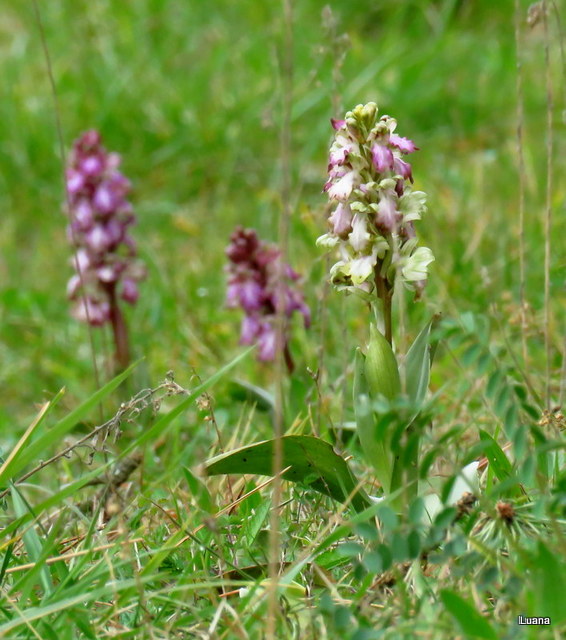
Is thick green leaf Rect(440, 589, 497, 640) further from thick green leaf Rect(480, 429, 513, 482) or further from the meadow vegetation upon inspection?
thick green leaf Rect(480, 429, 513, 482)

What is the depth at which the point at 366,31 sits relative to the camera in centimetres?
556

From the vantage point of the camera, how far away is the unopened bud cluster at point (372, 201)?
163 centimetres

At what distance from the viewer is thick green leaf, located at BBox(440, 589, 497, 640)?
3.86ft

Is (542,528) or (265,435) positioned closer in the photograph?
(542,528)

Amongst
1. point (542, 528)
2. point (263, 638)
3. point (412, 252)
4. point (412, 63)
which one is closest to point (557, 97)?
point (412, 63)

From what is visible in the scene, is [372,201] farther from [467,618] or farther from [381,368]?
[467,618]

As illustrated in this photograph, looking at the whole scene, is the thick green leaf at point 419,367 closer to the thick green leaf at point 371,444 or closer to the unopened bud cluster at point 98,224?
the thick green leaf at point 371,444

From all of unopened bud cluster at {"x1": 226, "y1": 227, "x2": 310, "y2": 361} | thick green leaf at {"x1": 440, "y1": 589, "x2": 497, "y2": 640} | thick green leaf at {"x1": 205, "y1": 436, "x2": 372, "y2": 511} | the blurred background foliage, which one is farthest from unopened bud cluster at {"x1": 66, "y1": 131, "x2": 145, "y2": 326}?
thick green leaf at {"x1": 440, "y1": 589, "x2": 497, "y2": 640}

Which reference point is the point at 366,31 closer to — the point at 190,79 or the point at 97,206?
the point at 190,79

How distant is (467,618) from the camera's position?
3.88 feet

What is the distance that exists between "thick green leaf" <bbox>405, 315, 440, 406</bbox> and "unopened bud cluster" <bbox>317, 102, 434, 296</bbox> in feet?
0.32

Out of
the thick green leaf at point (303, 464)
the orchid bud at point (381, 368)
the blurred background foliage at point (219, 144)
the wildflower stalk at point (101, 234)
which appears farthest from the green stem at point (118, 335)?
the orchid bud at point (381, 368)

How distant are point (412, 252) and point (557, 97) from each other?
3.34 metres

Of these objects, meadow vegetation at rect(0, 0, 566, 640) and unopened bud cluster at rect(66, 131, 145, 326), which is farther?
unopened bud cluster at rect(66, 131, 145, 326)
